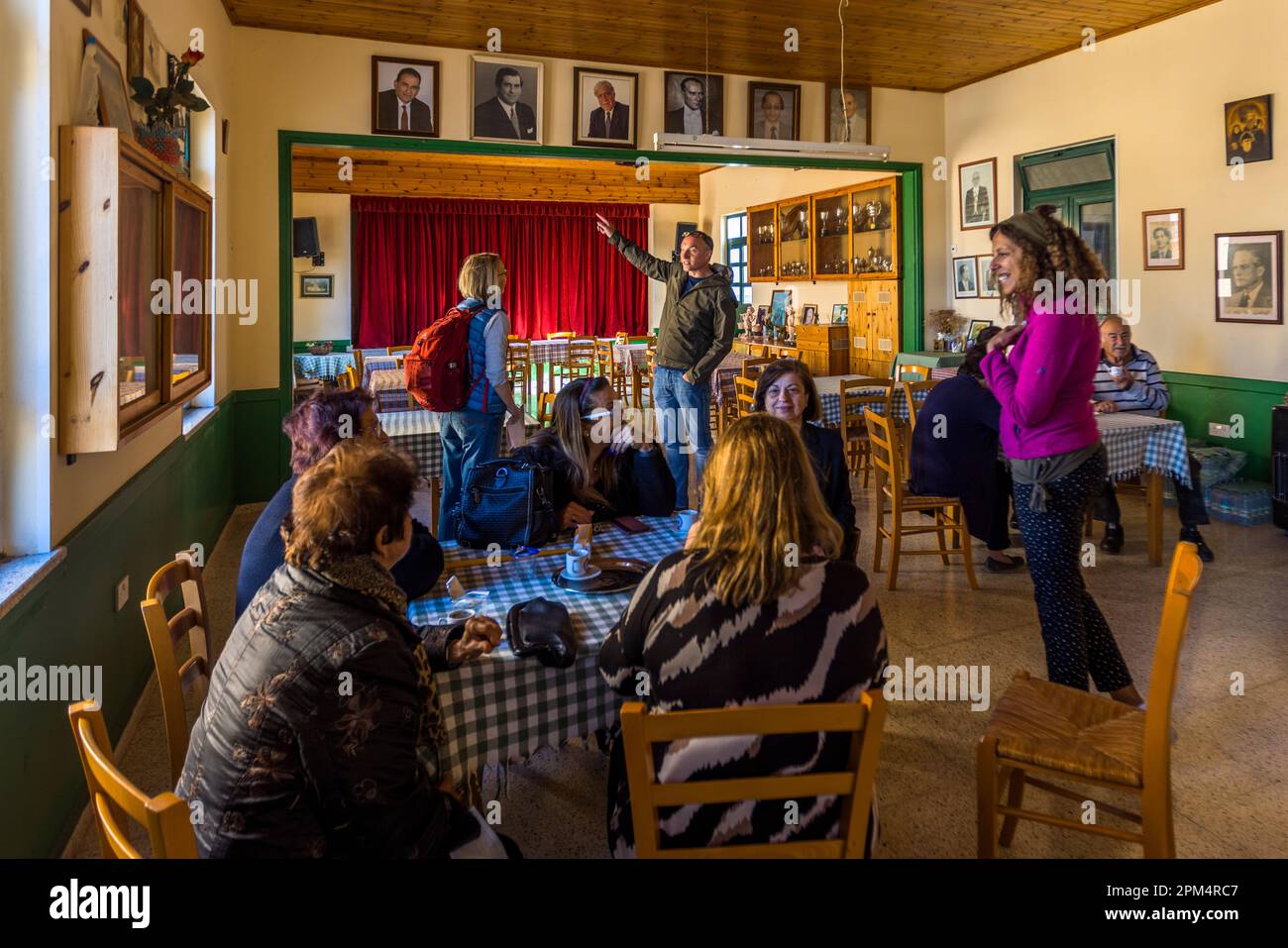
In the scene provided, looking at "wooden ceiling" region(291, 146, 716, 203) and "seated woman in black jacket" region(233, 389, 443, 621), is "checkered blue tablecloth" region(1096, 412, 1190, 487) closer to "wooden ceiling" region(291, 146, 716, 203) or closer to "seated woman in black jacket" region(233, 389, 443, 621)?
"seated woman in black jacket" region(233, 389, 443, 621)

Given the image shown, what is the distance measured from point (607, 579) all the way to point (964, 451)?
2680mm

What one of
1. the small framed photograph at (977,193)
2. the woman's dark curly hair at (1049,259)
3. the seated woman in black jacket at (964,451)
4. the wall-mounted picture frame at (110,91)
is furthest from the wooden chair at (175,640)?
the small framed photograph at (977,193)

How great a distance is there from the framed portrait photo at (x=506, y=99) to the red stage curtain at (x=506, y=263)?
5213mm

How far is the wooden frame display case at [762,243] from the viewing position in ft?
35.3

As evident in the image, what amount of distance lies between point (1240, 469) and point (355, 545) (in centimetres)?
612

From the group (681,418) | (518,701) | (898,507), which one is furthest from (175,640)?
(681,418)

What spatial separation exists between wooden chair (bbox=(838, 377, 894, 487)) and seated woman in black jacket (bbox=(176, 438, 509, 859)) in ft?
14.2

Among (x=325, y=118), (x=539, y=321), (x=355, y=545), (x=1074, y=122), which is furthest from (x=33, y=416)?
(x=539, y=321)

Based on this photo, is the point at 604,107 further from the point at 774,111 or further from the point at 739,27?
the point at 774,111

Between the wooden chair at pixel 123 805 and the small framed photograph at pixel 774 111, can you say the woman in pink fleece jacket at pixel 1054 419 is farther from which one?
the small framed photograph at pixel 774 111

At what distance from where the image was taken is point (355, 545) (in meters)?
1.49

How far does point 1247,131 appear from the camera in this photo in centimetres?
562

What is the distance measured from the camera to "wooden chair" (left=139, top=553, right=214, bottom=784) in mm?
1838
